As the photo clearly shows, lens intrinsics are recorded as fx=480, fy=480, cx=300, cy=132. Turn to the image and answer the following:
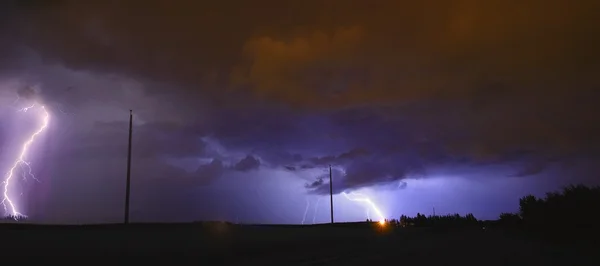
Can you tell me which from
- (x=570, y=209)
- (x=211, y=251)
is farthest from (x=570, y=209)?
(x=211, y=251)

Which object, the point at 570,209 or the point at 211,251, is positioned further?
the point at 570,209

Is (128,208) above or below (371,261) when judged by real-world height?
above

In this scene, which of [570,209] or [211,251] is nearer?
[211,251]

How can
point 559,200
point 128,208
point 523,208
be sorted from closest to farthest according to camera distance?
point 128,208 < point 559,200 < point 523,208

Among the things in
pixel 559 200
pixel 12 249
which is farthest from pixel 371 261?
pixel 559 200

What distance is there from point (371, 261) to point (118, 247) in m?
13.3

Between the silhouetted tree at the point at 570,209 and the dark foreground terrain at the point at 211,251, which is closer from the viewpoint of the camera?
the dark foreground terrain at the point at 211,251

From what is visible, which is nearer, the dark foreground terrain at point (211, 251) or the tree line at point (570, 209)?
the dark foreground terrain at point (211, 251)

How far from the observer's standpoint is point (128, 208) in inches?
1527

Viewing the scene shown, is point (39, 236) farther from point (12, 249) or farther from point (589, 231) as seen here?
point (589, 231)

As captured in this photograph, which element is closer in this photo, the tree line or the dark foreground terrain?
the dark foreground terrain

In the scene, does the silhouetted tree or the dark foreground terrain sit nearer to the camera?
the dark foreground terrain

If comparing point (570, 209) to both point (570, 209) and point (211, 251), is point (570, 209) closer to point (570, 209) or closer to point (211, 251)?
point (570, 209)

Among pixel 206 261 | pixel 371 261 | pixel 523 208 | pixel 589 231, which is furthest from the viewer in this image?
pixel 523 208
